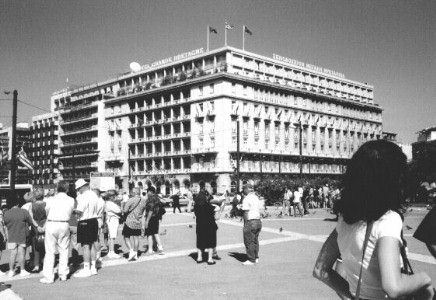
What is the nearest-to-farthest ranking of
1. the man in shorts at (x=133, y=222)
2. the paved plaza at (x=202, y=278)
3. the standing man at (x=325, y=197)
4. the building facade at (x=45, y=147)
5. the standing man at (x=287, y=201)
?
the paved plaza at (x=202, y=278), the man in shorts at (x=133, y=222), the standing man at (x=287, y=201), the standing man at (x=325, y=197), the building facade at (x=45, y=147)

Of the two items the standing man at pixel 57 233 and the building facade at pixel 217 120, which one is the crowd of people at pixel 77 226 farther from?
the building facade at pixel 217 120

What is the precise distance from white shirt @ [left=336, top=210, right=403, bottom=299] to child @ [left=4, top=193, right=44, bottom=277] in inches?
321

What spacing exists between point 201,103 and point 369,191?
7104cm

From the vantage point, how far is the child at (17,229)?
878 cm

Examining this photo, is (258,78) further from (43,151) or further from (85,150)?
(43,151)

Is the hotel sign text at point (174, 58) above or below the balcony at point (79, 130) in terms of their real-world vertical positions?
above

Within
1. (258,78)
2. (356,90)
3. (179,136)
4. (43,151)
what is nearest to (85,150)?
(43,151)

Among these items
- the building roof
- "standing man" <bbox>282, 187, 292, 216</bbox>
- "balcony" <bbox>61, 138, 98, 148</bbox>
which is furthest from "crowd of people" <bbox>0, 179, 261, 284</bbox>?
"balcony" <bbox>61, 138, 98, 148</bbox>

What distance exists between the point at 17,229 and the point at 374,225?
839 centimetres

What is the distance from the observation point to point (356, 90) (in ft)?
332

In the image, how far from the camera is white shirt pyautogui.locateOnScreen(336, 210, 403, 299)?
76.6 inches

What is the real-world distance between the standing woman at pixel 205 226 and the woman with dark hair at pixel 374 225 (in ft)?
26.7

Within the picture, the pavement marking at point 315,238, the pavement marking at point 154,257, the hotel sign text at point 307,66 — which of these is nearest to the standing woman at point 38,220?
the pavement marking at point 154,257

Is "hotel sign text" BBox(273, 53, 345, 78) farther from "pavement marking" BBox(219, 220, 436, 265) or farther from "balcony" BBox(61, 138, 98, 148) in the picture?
"pavement marking" BBox(219, 220, 436, 265)
